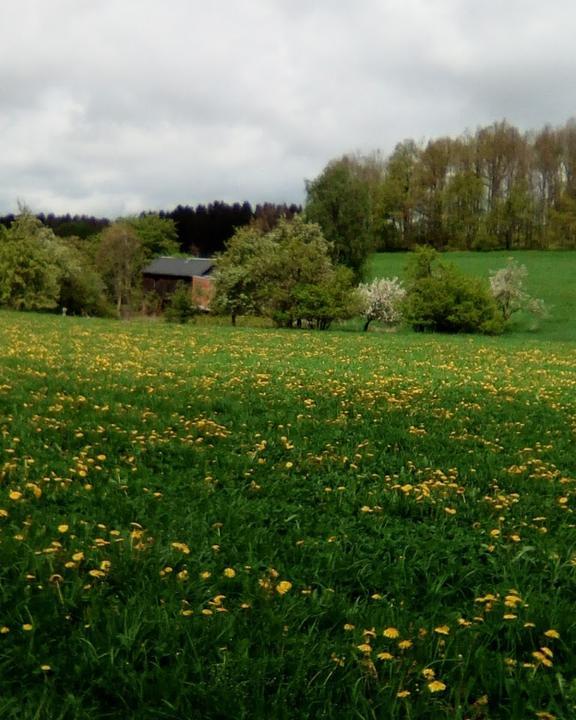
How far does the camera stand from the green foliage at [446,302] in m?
35.4

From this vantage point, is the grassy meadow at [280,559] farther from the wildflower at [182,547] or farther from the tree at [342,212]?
the tree at [342,212]

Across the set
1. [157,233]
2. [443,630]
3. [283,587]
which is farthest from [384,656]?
[157,233]

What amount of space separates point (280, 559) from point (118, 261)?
2681 inches

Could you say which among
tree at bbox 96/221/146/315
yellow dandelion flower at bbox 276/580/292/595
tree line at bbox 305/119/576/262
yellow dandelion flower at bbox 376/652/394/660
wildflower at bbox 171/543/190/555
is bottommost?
yellow dandelion flower at bbox 376/652/394/660

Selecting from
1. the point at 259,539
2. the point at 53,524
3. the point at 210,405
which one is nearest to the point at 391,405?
the point at 210,405

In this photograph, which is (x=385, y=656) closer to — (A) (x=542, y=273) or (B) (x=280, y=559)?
(B) (x=280, y=559)

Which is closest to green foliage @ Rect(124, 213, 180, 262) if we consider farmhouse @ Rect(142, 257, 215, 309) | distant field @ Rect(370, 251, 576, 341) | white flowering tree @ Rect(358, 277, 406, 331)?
farmhouse @ Rect(142, 257, 215, 309)

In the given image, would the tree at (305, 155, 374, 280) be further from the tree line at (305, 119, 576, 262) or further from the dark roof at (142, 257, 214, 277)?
the dark roof at (142, 257, 214, 277)

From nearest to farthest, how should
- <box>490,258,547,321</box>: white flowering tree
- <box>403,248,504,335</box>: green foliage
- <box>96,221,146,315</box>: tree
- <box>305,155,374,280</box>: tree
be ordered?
<box>403,248,504,335</box>: green foliage, <box>490,258,547,321</box>: white flowering tree, <box>305,155,374,280</box>: tree, <box>96,221,146,315</box>: tree

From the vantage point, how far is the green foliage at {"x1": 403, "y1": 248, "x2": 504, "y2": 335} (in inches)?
1395

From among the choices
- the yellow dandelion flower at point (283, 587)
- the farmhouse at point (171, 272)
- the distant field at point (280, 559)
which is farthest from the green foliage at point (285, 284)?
the farmhouse at point (171, 272)

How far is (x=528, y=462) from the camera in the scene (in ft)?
21.2

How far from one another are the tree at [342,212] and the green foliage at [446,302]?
51.3ft

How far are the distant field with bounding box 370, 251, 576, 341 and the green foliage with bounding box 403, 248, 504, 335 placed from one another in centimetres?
465
